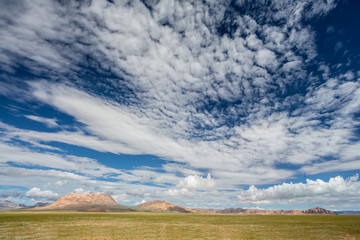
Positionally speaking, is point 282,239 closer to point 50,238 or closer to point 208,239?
point 208,239

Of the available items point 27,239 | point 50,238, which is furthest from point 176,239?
point 27,239

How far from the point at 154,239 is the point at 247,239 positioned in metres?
14.3

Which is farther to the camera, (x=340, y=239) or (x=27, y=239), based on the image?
(x=340, y=239)

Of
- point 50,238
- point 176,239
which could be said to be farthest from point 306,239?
point 50,238

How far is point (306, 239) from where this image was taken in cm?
3148

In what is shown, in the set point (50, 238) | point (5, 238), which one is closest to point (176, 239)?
point (50, 238)

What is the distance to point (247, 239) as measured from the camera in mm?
31797

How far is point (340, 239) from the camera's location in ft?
104

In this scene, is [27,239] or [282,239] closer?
[27,239]

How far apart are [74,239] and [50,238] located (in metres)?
Answer: 3.87

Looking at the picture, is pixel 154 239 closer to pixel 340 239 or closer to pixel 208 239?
pixel 208 239

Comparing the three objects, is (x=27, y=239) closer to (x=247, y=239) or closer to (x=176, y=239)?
(x=176, y=239)

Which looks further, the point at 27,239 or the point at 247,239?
the point at 247,239

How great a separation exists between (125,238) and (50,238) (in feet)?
35.3
